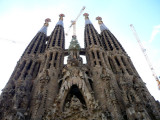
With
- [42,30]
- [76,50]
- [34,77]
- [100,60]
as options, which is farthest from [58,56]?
[42,30]

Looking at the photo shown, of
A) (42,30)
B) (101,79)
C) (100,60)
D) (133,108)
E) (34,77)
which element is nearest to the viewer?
(133,108)

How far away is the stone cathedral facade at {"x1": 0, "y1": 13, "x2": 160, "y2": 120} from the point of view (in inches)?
631

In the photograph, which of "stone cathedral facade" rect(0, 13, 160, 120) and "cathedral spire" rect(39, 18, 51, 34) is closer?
"stone cathedral facade" rect(0, 13, 160, 120)

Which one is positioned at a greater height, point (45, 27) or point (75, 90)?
point (45, 27)

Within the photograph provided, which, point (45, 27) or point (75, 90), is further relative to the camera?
point (45, 27)

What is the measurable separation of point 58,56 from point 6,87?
10.6m

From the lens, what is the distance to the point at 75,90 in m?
19.9

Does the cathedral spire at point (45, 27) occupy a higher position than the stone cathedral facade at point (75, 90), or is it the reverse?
the cathedral spire at point (45, 27)

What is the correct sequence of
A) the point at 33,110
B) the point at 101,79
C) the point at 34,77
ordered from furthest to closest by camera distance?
the point at 34,77 → the point at 101,79 → the point at 33,110

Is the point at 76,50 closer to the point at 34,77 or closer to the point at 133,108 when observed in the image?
the point at 34,77

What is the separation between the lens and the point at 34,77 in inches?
952

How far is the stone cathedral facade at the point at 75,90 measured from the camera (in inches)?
631

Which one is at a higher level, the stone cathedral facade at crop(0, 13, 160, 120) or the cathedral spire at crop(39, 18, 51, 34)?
the cathedral spire at crop(39, 18, 51, 34)

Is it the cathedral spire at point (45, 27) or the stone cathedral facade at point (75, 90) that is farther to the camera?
the cathedral spire at point (45, 27)
